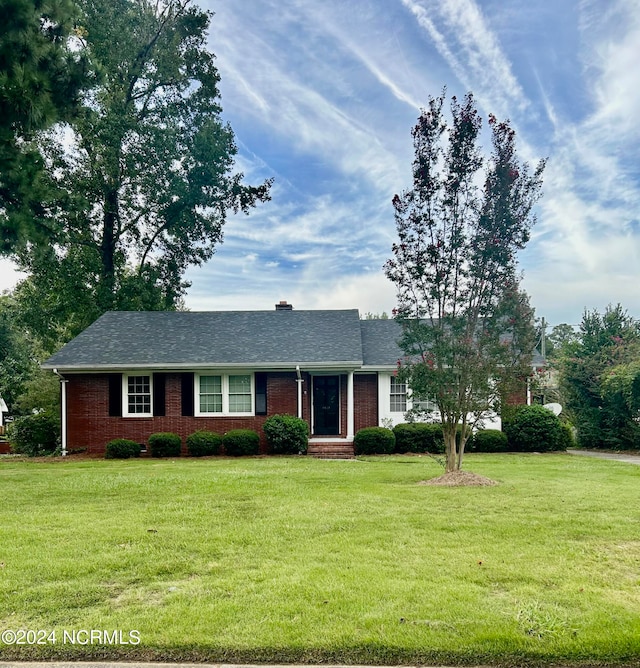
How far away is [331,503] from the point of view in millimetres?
7664

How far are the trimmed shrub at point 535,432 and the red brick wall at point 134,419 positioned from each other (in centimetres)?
733

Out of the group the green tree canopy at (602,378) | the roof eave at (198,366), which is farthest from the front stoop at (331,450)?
the green tree canopy at (602,378)

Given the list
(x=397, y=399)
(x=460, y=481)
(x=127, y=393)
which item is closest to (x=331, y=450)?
(x=397, y=399)

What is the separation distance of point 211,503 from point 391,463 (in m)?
7.42

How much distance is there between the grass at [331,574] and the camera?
3.35 metres

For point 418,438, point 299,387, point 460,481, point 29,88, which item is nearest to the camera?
point 29,88

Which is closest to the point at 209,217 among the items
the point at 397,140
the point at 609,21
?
the point at 397,140

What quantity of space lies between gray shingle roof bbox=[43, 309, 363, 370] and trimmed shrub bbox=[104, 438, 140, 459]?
7.81 ft

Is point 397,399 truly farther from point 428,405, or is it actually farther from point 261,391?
point 261,391

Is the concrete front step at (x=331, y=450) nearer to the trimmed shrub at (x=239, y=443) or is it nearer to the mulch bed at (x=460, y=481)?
the trimmed shrub at (x=239, y=443)

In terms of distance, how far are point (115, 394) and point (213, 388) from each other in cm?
318

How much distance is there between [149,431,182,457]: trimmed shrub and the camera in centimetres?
1650

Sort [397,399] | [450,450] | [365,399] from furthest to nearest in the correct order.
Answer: [365,399], [397,399], [450,450]

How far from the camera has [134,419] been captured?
17453 mm
